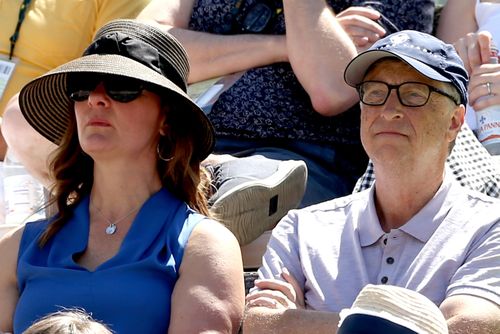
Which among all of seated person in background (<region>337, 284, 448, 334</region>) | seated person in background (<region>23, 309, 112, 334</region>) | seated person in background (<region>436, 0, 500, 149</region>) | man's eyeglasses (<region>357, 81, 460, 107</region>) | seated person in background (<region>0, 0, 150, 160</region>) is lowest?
seated person in background (<region>0, 0, 150, 160</region>)

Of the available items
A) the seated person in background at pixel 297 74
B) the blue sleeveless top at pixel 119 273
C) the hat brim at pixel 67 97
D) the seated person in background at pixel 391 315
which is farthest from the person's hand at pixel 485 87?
the seated person in background at pixel 391 315

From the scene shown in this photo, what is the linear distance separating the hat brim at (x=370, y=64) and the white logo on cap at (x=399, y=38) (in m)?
0.05

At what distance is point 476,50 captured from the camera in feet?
12.7

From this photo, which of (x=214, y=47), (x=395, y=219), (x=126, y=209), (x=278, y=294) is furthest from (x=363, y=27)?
(x=278, y=294)

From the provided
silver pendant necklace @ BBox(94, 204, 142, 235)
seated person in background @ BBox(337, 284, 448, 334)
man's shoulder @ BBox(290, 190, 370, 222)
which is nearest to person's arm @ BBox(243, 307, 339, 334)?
man's shoulder @ BBox(290, 190, 370, 222)

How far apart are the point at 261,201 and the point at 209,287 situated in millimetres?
622

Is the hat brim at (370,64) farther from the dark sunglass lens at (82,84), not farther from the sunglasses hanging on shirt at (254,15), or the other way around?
the sunglasses hanging on shirt at (254,15)

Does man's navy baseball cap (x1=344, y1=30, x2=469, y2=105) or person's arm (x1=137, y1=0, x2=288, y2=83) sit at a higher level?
man's navy baseball cap (x1=344, y1=30, x2=469, y2=105)

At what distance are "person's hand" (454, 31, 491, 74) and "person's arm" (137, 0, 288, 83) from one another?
0.69 m

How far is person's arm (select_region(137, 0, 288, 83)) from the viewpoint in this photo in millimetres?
3902

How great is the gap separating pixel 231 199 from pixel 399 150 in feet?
2.12

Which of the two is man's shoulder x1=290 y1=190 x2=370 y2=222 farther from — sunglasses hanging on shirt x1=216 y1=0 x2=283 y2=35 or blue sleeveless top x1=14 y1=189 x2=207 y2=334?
sunglasses hanging on shirt x1=216 y1=0 x2=283 y2=35

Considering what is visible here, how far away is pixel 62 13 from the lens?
455 cm

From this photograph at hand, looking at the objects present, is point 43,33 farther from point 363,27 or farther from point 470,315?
point 470,315
